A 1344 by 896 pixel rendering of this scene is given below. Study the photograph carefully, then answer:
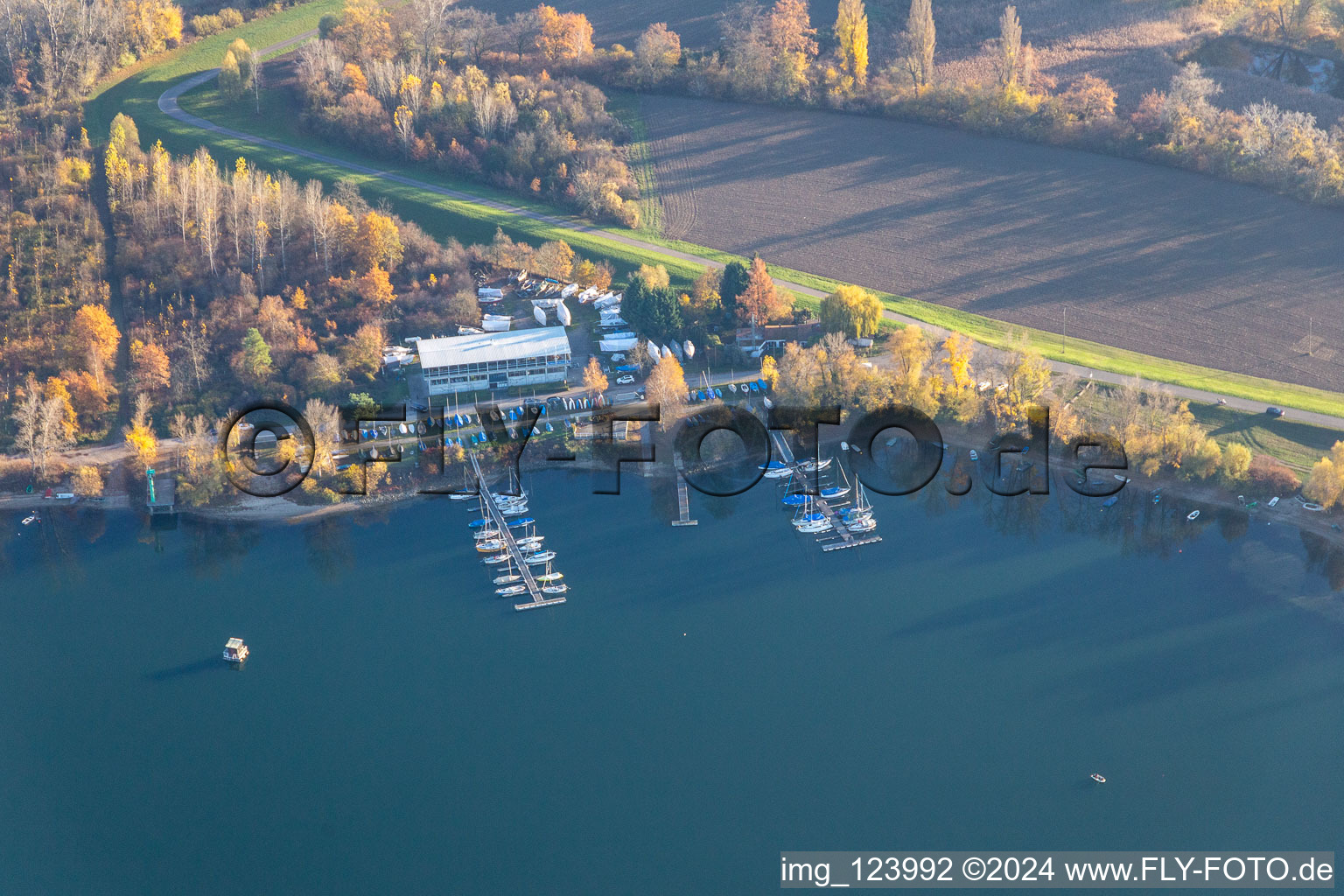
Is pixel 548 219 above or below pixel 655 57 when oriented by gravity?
below

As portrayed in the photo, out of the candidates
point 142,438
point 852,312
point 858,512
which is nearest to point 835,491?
point 858,512

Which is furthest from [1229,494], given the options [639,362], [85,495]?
[85,495]

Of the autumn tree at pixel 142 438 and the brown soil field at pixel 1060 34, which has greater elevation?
the brown soil field at pixel 1060 34

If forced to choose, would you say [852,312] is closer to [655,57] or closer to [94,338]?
[655,57]

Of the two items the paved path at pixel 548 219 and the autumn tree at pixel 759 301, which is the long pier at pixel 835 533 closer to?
the autumn tree at pixel 759 301

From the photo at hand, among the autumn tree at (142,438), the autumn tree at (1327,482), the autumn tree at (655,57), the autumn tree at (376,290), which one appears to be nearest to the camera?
the autumn tree at (1327,482)

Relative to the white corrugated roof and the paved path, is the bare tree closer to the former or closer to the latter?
the paved path

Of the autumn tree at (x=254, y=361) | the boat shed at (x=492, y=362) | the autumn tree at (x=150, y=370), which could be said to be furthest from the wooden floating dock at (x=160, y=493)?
the boat shed at (x=492, y=362)
